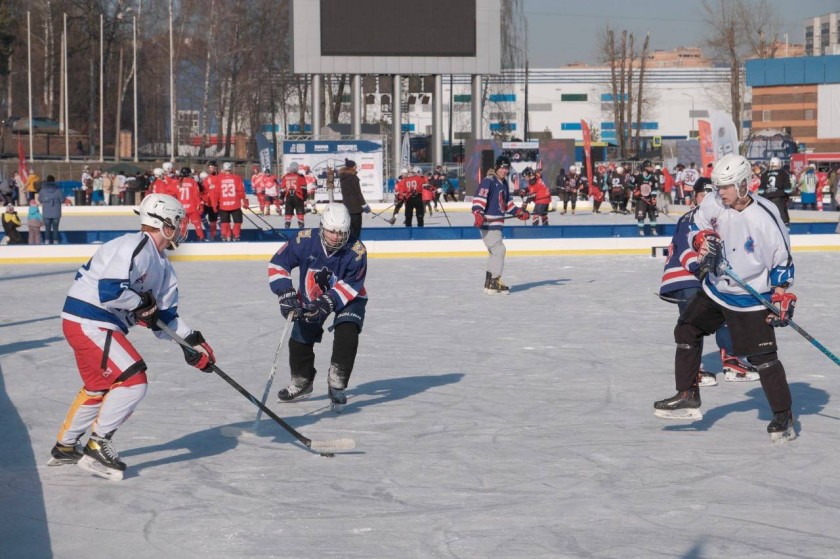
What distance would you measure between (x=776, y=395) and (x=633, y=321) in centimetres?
513

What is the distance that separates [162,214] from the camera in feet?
17.3

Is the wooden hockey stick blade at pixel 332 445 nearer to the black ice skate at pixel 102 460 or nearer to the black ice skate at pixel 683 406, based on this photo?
the black ice skate at pixel 102 460

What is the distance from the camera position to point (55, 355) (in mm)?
9070

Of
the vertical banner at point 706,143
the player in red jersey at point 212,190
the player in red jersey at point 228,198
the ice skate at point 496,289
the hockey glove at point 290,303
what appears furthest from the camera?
the vertical banner at point 706,143

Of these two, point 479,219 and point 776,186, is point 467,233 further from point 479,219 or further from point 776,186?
point 479,219

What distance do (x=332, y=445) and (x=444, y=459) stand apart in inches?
21.6

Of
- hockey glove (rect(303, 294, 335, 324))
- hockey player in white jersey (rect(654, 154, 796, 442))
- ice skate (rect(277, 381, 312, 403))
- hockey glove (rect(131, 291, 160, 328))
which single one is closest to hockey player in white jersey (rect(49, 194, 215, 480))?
hockey glove (rect(131, 291, 160, 328))

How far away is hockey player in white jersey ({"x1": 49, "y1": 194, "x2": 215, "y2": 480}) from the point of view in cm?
520

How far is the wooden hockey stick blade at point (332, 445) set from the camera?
230 inches

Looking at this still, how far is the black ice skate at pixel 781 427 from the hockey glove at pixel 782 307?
17.8 inches

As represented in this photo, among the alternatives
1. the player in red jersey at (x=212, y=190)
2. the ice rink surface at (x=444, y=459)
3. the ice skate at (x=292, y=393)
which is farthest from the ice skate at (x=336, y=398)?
the player in red jersey at (x=212, y=190)

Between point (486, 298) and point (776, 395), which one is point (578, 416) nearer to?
point (776, 395)

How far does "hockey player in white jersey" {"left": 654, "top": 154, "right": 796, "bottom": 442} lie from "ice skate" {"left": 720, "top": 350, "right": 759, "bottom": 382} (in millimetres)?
1810

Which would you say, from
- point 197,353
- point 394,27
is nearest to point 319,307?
point 197,353
